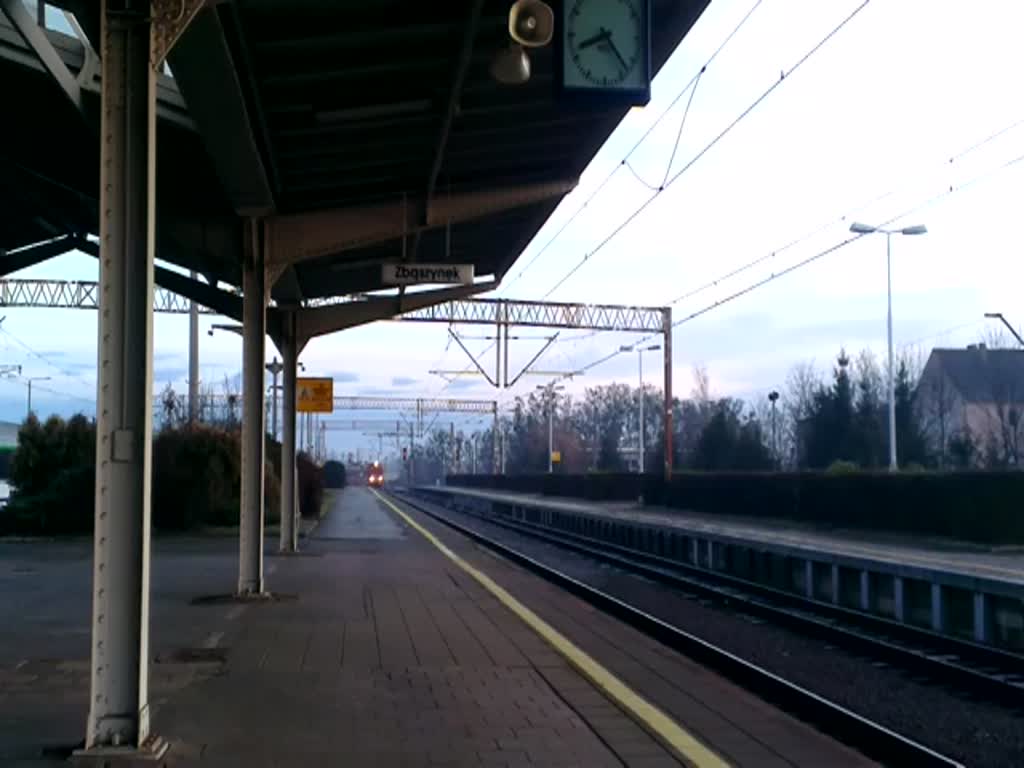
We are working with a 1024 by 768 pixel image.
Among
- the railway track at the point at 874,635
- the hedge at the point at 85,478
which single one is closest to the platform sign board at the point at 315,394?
the hedge at the point at 85,478

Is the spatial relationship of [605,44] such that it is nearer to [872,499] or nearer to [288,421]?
[288,421]

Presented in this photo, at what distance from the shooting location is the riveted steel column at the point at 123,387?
6.98 metres

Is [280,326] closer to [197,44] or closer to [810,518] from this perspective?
[197,44]

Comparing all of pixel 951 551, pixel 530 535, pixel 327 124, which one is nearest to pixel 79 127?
pixel 327 124

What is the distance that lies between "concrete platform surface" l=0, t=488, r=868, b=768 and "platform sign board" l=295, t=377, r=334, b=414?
14187 mm

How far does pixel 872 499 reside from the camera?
112 ft

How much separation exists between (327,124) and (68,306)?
108 feet

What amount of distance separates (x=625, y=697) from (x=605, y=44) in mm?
4926

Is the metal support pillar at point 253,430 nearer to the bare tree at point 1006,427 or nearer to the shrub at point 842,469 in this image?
the shrub at point 842,469

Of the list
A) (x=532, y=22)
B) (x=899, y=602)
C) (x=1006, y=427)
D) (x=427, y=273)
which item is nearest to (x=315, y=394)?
(x=427, y=273)

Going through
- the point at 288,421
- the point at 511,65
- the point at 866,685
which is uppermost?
the point at 511,65

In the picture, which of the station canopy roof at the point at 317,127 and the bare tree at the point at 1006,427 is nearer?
the station canopy roof at the point at 317,127

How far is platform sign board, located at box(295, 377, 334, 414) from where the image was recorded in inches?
1227

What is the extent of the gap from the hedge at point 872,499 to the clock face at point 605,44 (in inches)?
908
